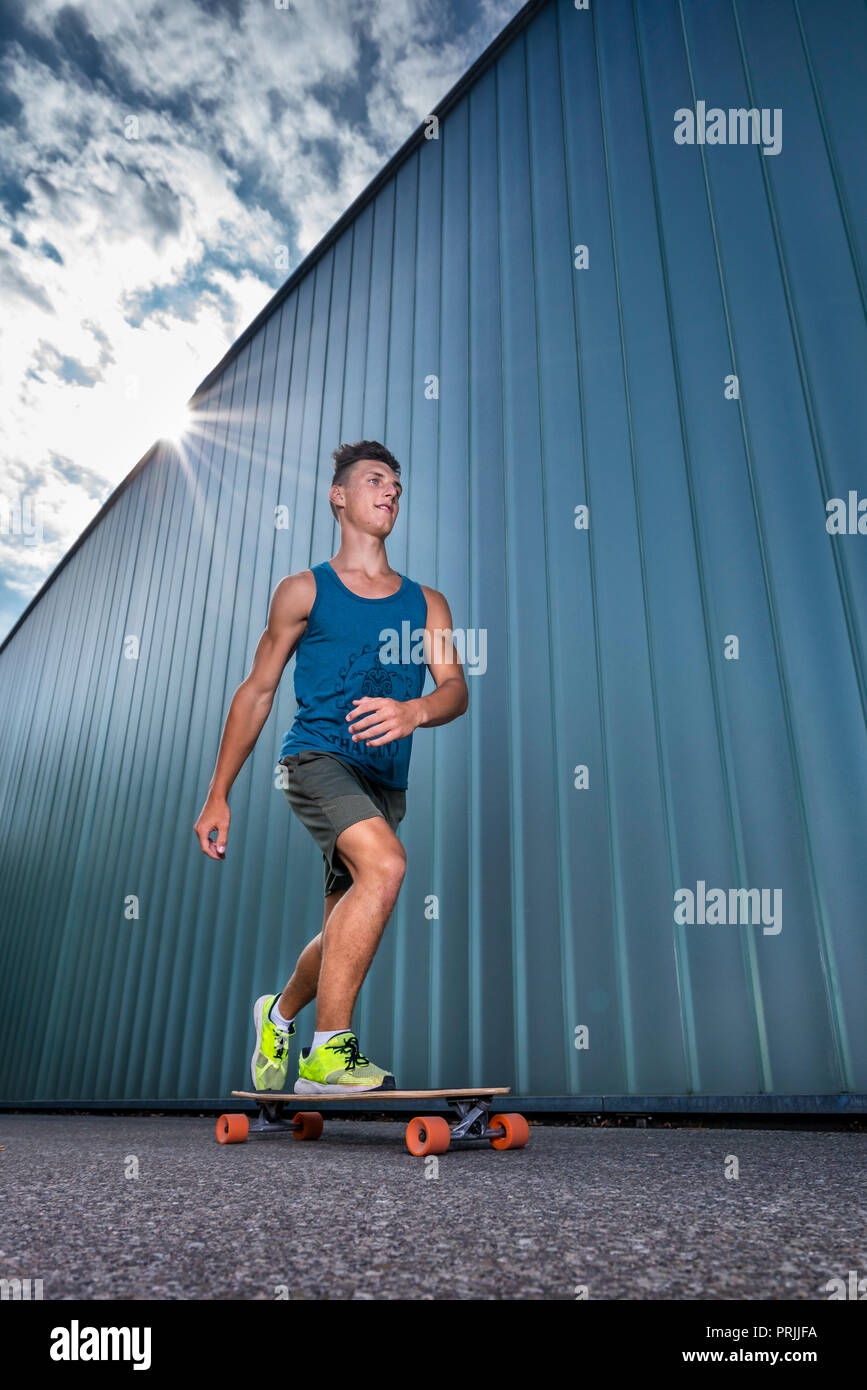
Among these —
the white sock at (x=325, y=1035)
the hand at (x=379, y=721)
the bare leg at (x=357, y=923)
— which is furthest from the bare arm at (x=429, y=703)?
the white sock at (x=325, y=1035)

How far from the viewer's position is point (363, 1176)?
46.3 inches

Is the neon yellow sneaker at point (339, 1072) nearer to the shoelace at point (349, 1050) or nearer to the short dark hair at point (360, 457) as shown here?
the shoelace at point (349, 1050)

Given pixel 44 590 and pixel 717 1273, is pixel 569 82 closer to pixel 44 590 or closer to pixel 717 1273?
pixel 717 1273

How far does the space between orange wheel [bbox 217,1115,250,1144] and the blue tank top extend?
0.88 metres

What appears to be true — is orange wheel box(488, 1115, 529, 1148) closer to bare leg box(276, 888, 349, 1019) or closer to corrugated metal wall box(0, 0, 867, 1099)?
bare leg box(276, 888, 349, 1019)

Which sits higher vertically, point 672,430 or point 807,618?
point 672,430

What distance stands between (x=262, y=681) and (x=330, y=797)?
0.44 meters

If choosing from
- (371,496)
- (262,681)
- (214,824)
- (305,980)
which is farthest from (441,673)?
(305,980)

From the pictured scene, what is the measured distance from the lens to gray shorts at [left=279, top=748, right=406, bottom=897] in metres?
1.73

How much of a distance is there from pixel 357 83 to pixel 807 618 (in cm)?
463

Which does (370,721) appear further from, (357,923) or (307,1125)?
(307,1125)

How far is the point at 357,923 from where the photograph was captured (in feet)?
5.32

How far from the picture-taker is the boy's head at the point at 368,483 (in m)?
2.20

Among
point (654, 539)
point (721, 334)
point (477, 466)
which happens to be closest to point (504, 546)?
point (477, 466)
